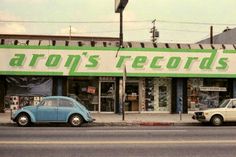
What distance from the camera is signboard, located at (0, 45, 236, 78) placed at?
27312mm

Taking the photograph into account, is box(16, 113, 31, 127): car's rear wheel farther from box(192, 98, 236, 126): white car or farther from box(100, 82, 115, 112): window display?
box(192, 98, 236, 126): white car

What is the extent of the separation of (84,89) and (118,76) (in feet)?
7.73

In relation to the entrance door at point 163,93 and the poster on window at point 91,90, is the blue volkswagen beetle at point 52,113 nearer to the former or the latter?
the poster on window at point 91,90

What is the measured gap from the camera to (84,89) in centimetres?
2877

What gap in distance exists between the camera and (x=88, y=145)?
1272cm

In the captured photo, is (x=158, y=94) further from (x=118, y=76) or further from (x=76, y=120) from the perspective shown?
(x=76, y=120)

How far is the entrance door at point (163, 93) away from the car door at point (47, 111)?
10004mm

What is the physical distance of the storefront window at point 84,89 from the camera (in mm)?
28703

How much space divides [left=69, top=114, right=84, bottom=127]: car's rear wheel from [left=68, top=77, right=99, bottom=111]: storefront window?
7358 millimetres

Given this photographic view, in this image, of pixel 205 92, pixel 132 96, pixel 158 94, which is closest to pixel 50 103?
pixel 132 96

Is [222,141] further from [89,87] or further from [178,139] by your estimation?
[89,87]

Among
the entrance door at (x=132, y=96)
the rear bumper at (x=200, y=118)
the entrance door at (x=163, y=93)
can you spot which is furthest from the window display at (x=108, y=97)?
the rear bumper at (x=200, y=118)

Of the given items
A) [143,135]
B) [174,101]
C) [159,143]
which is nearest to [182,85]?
[174,101]

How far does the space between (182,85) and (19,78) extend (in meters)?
10.4
